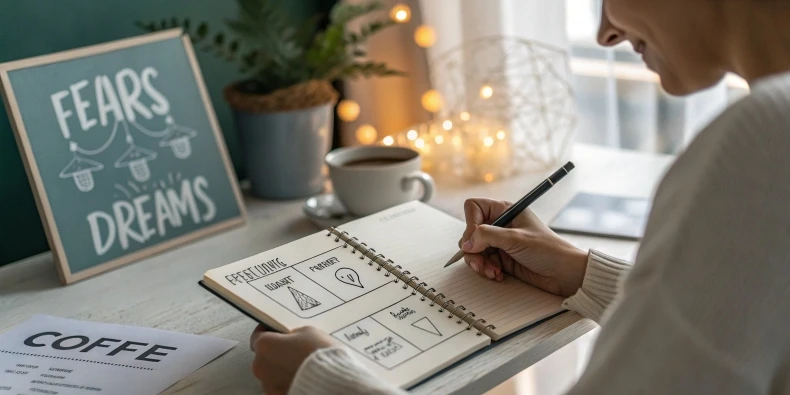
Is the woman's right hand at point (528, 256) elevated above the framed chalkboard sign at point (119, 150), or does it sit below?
below

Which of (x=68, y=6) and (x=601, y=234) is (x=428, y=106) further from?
(x=68, y=6)

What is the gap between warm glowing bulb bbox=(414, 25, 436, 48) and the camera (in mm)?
1445

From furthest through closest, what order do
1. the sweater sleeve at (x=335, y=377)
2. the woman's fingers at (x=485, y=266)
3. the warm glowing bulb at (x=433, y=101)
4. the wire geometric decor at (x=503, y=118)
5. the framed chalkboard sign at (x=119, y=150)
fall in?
the warm glowing bulb at (x=433, y=101), the wire geometric decor at (x=503, y=118), the framed chalkboard sign at (x=119, y=150), the woman's fingers at (x=485, y=266), the sweater sleeve at (x=335, y=377)

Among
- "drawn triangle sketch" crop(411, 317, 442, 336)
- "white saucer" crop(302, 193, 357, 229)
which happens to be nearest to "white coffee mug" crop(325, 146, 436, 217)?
"white saucer" crop(302, 193, 357, 229)

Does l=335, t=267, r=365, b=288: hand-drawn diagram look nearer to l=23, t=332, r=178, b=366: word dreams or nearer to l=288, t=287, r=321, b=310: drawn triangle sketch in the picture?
l=288, t=287, r=321, b=310: drawn triangle sketch

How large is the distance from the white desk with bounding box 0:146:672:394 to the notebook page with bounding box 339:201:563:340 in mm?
22

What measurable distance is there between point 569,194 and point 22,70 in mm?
769

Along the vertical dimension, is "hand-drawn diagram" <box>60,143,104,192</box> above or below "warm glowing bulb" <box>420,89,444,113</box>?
above

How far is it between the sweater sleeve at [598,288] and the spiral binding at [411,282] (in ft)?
0.34

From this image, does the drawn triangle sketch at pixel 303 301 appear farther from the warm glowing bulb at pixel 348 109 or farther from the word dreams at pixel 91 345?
the warm glowing bulb at pixel 348 109

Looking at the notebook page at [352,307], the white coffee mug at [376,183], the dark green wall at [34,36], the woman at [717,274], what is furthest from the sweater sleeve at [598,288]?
the dark green wall at [34,36]

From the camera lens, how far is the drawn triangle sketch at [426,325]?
83 centimetres

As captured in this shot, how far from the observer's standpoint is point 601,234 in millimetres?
1138

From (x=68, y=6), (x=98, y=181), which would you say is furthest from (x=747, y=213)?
(x=68, y=6)
